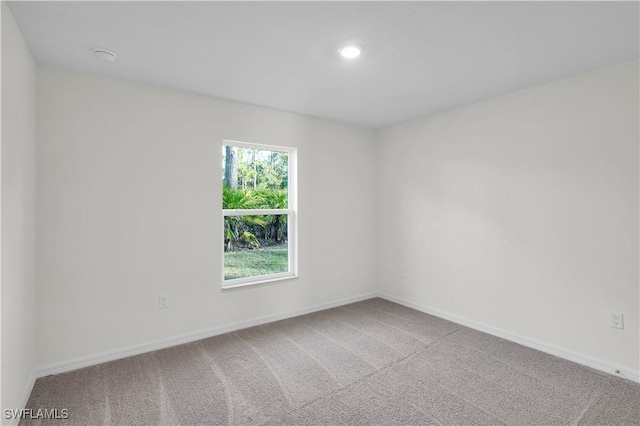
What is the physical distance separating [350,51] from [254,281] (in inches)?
95.4

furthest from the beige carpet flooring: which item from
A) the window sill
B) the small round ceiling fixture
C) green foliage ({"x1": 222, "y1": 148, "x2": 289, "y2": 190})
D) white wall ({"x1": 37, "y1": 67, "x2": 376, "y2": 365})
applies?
the small round ceiling fixture

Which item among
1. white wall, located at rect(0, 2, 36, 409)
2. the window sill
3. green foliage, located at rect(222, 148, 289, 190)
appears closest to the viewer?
white wall, located at rect(0, 2, 36, 409)

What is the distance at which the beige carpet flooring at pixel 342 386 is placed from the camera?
195 centimetres

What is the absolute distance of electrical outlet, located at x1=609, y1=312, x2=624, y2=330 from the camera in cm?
241

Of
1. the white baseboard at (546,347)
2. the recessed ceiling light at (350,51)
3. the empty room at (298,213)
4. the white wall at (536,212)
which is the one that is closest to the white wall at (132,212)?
the empty room at (298,213)

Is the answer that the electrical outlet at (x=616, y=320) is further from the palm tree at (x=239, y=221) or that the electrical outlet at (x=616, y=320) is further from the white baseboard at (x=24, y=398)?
the white baseboard at (x=24, y=398)

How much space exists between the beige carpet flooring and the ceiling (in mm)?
2311

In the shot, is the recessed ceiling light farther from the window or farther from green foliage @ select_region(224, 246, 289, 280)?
green foliage @ select_region(224, 246, 289, 280)

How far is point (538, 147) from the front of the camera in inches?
112

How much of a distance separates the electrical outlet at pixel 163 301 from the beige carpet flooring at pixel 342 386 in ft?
1.27

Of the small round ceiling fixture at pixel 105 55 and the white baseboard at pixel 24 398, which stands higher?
the small round ceiling fixture at pixel 105 55

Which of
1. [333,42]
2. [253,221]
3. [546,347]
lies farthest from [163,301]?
[546,347]

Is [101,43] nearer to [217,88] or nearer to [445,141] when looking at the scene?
[217,88]

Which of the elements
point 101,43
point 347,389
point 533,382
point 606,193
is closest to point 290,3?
point 101,43
